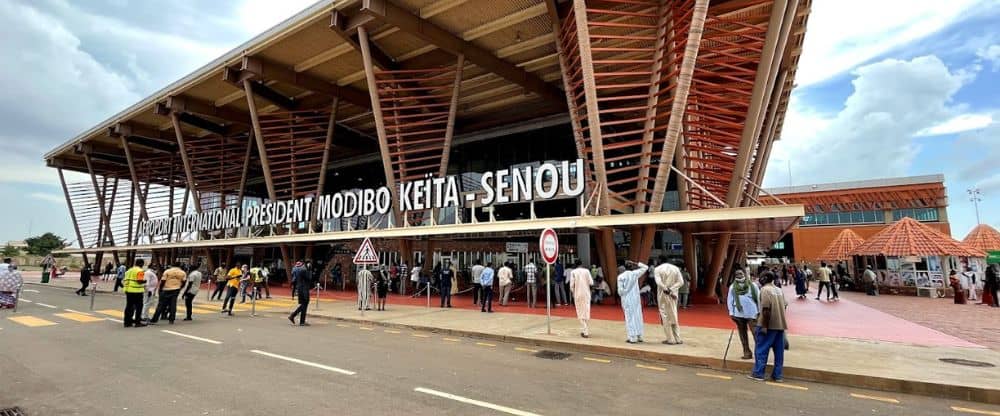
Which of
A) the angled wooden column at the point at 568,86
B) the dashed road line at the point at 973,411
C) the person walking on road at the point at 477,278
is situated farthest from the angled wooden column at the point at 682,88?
the dashed road line at the point at 973,411

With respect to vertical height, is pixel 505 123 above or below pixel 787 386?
above

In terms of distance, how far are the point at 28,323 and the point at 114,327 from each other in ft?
8.92

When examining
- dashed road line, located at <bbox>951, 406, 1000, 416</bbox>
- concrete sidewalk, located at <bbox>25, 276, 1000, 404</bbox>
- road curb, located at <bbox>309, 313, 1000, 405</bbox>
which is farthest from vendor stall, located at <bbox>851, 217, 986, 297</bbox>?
dashed road line, located at <bbox>951, 406, 1000, 416</bbox>

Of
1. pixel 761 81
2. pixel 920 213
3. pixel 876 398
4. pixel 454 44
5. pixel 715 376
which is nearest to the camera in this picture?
pixel 876 398

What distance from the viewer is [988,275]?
1677 cm

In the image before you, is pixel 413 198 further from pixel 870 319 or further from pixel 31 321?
pixel 870 319

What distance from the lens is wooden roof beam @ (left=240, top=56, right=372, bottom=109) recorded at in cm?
2409

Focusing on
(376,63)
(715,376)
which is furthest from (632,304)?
(376,63)

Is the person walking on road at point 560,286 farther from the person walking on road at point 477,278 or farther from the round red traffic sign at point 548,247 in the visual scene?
the round red traffic sign at point 548,247

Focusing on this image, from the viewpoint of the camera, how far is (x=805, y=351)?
8117 millimetres

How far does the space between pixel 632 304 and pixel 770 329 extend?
286 cm

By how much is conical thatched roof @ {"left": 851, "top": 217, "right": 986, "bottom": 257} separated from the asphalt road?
68.6 feet

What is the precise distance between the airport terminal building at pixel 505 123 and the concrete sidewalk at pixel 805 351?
3.18m

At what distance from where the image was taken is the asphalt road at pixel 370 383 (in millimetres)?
5180
